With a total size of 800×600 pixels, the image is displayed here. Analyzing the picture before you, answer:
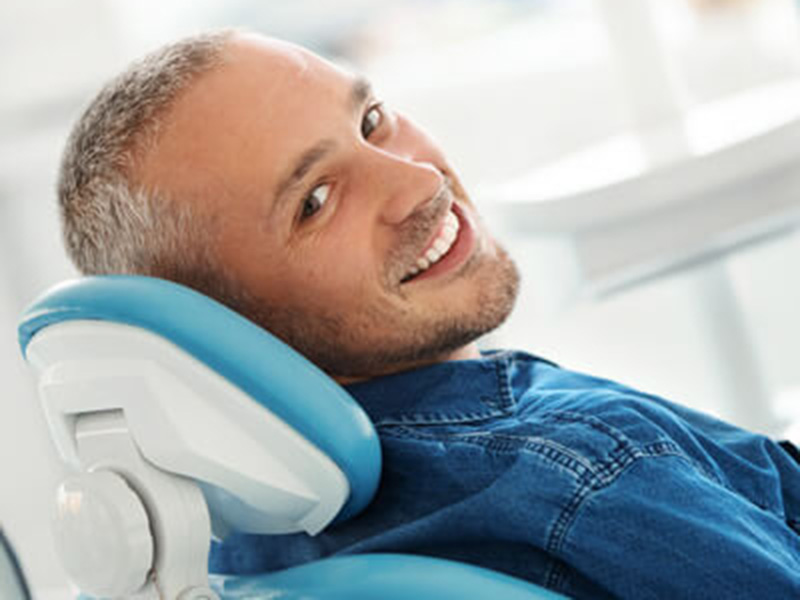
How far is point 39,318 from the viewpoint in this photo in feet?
2.94

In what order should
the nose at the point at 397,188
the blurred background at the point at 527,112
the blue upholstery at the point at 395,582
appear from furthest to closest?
the blurred background at the point at 527,112 < the nose at the point at 397,188 < the blue upholstery at the point at 395,582

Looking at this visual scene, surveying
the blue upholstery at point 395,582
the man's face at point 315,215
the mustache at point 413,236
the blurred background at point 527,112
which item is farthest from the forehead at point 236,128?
the blurred background at point 527,112

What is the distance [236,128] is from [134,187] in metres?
0.10

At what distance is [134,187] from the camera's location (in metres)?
1.02

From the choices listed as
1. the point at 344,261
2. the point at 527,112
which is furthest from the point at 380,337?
the point at 527,112

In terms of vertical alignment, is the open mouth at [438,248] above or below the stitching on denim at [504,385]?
above

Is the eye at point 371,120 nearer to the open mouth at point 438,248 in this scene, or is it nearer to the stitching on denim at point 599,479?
the open mouth at point 438,248

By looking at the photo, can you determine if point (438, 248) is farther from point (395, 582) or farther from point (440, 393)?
point (395, 582)

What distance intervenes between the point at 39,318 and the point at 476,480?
1.12 feet

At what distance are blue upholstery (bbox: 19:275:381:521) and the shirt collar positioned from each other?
0.31 ft

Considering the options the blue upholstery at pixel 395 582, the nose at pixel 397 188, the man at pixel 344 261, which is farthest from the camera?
the nose at pixel 397 188

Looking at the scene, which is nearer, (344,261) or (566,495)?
(566,495)

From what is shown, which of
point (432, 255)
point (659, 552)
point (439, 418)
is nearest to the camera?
point (659, 552)

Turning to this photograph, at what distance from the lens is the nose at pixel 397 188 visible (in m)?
1.03
